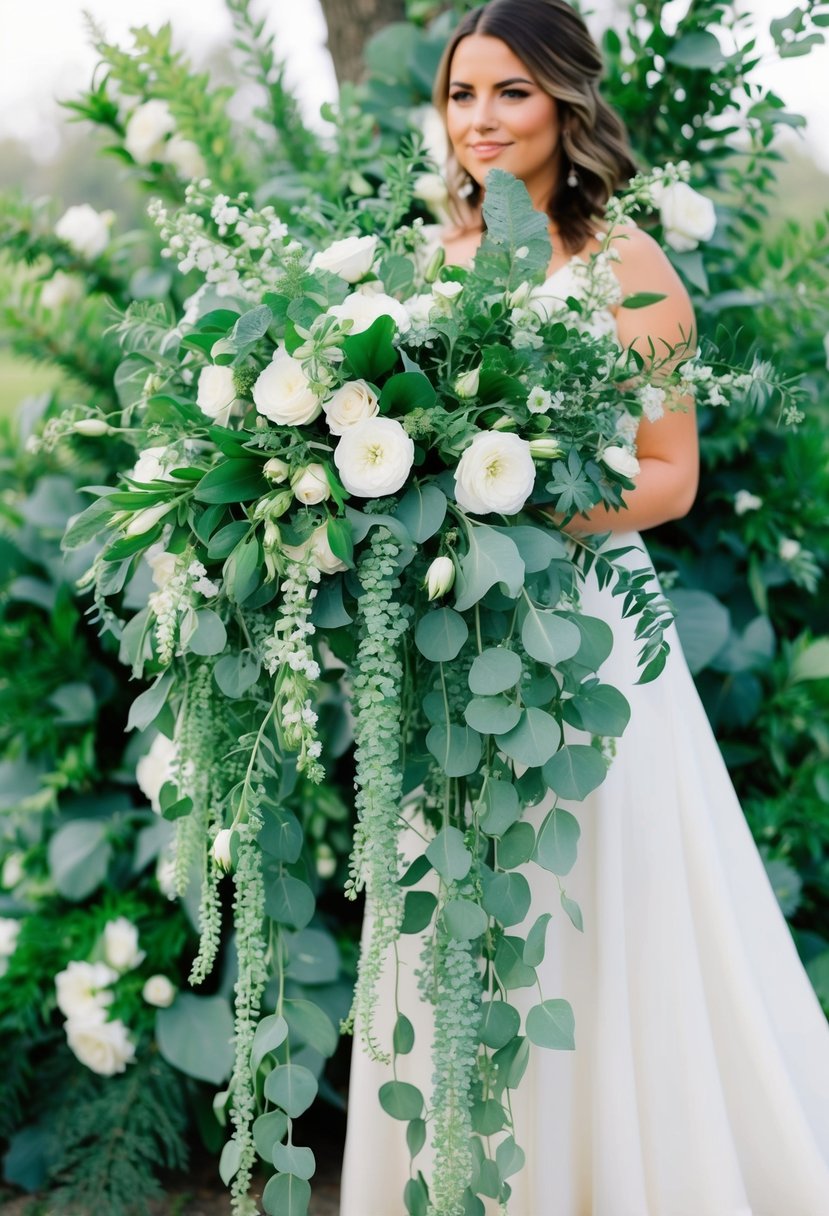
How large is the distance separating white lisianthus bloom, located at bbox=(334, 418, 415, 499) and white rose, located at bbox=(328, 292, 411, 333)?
5.2 inches

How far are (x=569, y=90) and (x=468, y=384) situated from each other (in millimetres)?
886

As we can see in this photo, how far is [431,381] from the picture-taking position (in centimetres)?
147

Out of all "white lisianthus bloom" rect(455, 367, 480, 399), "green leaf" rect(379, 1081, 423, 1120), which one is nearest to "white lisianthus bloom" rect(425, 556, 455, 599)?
"white lisianthus bloom" rect(455, 367, 480, 399)

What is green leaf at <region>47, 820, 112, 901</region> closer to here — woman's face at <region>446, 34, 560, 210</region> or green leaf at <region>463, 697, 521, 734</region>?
green leaf at <region>463, 697, 521, 734</region>

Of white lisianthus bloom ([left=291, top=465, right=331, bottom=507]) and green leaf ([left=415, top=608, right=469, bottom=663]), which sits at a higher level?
white lisianthus bloom ([left=291, top=465, right=331, bottom=507])

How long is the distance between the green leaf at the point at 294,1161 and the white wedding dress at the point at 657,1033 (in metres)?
0.41

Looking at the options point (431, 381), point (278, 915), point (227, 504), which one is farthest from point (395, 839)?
point (431, 381)

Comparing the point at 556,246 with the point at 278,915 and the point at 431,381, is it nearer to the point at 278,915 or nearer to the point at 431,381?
the point at 431,381

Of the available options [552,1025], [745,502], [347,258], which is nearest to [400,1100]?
[552,1025]

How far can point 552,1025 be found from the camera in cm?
142

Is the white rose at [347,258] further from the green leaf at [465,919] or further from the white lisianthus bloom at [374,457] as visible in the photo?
the green leaf at [465,919]

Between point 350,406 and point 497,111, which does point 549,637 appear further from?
point 497,111

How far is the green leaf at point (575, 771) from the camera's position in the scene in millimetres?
1403

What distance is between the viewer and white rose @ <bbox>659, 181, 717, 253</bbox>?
7.40ft
